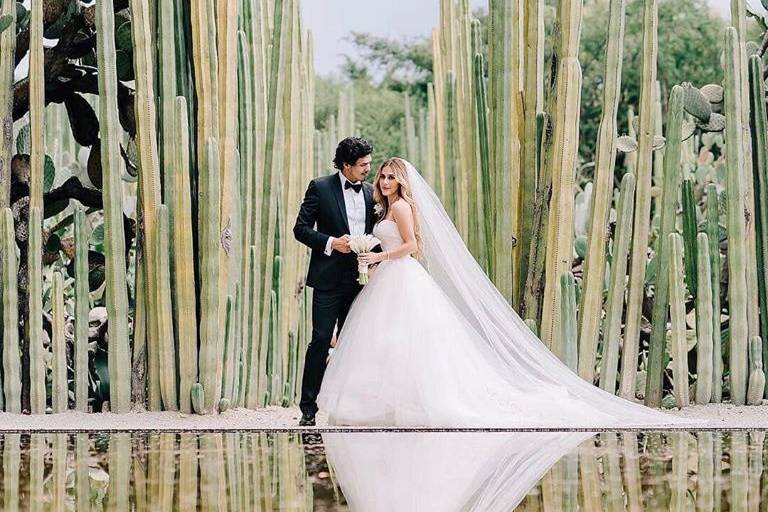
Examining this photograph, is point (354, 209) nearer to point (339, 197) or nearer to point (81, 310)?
point (339, 197)

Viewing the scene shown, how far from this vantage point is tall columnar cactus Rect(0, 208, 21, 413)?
4.67 m

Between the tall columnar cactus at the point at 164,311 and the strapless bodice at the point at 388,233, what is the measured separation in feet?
2.37

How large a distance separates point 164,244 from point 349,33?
54.5 ft

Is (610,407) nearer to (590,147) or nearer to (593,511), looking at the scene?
(593,511)

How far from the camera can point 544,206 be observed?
483 cm

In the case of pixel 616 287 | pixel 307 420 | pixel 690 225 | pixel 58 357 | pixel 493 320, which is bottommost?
pixel 307 420

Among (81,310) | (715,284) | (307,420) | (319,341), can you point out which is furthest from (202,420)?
(715,284)

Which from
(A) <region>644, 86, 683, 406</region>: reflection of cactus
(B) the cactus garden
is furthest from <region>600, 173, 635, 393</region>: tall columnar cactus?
(A) <region>644, 86, 683, 406</region>: reflection of cactus

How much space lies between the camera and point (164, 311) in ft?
15.0

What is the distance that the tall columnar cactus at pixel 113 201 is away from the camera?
4613 millimetres

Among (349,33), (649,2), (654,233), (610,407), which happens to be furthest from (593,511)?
(349,33)

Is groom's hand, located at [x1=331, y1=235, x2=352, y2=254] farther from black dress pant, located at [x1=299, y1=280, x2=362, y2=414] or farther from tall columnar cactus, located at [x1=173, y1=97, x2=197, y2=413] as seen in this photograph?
tall columnar cactus, located at [x1=173, y1=97, x2=197, y2=413]

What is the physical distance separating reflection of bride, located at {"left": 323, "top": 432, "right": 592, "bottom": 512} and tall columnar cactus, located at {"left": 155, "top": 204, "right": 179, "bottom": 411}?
2.58ft

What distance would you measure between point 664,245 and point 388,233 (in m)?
1.00
